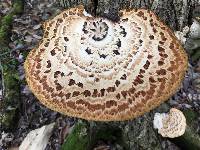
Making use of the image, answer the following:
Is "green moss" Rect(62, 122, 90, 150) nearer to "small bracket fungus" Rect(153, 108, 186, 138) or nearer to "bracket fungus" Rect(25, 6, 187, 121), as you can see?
"small bracket fungus" Rect(153, 108, 186, 138)

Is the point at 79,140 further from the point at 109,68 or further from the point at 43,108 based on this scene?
the point at 109,68

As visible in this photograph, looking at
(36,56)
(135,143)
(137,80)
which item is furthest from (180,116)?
(36,56)

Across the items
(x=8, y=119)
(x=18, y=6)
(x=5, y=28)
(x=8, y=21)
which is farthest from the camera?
(x=18, y=6)

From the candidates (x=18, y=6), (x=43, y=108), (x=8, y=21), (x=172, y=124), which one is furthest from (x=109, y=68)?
(x=18, y=6)

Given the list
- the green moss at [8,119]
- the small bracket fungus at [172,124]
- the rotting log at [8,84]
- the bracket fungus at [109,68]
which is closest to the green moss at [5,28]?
the rotting log at [8,84]

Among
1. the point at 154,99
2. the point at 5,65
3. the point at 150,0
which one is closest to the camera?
the point at 154,99

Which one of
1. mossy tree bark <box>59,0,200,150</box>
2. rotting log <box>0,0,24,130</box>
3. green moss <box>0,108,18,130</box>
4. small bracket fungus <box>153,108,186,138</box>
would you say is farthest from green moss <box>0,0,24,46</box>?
small bracket fungus <box>153,108,186,138</box>

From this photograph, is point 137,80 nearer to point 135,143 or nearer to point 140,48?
point 140,48
